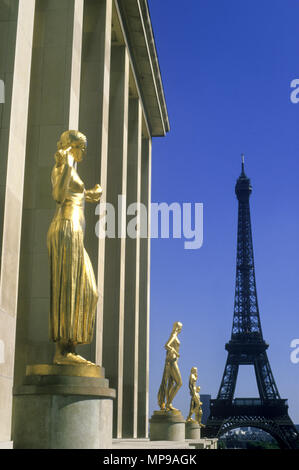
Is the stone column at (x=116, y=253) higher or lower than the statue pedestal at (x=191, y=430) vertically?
higher

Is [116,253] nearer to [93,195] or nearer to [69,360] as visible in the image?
[93,195]

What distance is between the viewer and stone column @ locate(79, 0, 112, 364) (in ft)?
64.7

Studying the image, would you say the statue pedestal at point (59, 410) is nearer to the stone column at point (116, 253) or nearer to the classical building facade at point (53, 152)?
the classical building facade at point (53, 152)

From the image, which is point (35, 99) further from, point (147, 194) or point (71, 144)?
point (147, 194)

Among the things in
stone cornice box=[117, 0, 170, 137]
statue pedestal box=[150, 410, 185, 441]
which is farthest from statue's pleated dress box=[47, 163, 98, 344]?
stone cornice box=[117, 0, 170, 137]

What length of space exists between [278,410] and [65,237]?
80.7m

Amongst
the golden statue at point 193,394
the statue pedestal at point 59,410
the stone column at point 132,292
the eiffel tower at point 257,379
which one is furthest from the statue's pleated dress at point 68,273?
the eiffel tower at point 257,379

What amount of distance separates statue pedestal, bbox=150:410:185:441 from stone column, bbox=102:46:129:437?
2.93 meters

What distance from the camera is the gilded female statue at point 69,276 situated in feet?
33.4

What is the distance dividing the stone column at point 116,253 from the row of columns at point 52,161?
0.04m

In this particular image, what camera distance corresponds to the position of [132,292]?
29844 millimetres

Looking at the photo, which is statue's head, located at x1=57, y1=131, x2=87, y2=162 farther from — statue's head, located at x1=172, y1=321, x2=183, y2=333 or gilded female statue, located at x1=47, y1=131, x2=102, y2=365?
statue's head, located at x1=172, y1=321, x2=183, y2=333

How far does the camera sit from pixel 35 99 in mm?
16953

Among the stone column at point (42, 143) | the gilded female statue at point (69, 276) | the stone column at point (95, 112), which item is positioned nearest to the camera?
the gilded female statue at point (69, 276)
